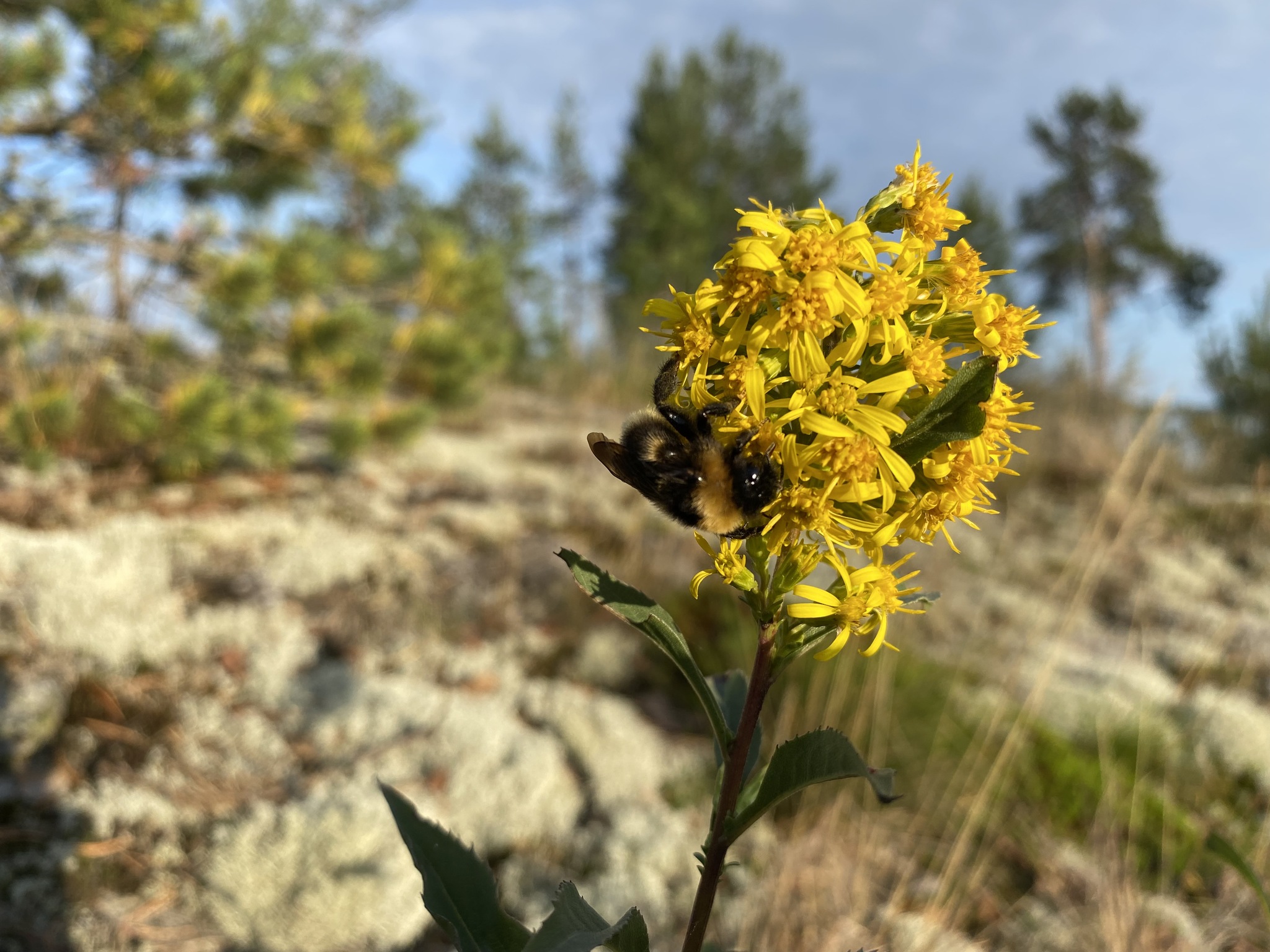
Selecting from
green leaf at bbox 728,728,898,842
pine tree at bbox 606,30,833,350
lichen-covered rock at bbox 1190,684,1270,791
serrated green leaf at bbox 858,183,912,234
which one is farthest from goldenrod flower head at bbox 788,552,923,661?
pine tree at bbox 606,30,833,350

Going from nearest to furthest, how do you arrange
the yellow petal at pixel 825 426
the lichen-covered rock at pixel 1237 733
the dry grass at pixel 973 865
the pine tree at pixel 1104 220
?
the yellow petal at pixel 825 426 → the dry grass at pixel 973 865 → the lichen-covered rock at pixel 1237 733 → the pine tree at pixel 1104 220

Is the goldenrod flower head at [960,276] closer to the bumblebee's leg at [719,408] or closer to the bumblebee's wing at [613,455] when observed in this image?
the bumblebee's leg at [719,408]

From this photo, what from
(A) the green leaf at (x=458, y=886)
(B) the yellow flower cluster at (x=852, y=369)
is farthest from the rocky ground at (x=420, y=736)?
(B) the yellow flower cluster at (x=852, y=369)

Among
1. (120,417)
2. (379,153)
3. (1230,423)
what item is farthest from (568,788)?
(1230,423)

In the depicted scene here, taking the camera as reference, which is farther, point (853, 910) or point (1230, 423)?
point (1230, 423)

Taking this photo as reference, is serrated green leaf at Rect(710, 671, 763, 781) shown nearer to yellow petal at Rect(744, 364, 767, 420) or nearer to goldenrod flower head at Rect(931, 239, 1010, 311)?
yellow petal at Rect(744, 364, 767, 420)

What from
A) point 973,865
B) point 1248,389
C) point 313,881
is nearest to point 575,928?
point 313,881

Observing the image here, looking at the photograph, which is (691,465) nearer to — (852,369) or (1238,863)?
(852,369)

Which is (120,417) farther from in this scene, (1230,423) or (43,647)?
(1230,423)
